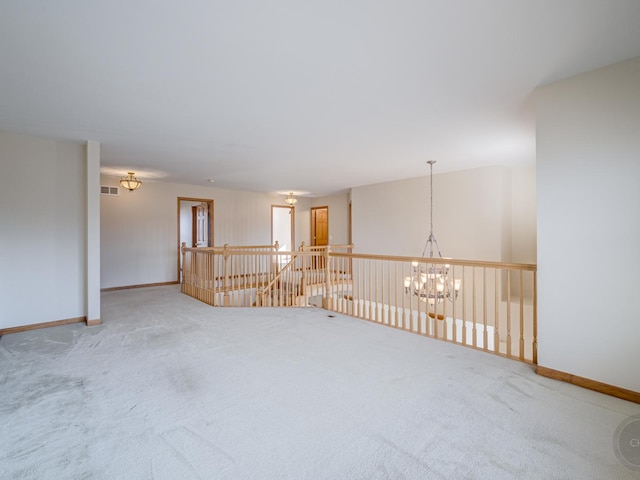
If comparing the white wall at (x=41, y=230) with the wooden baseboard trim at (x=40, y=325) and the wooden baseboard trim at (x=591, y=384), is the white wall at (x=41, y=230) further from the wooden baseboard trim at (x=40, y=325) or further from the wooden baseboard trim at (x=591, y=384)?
the wooden baseboard trim at (x=591, y=384)

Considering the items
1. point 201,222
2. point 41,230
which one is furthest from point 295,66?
point 201,222

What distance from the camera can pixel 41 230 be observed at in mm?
4141

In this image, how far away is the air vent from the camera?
6695 mm

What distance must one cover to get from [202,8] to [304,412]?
2.58 meters

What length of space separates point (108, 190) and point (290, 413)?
22.0ft

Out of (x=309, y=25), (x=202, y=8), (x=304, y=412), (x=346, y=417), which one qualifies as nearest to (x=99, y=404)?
(x=304, y=412)

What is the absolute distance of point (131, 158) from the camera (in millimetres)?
5129

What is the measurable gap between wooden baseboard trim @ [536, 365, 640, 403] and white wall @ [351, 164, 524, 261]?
11.5 ft

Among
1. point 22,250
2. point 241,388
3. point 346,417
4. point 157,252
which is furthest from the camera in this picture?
point 157,252

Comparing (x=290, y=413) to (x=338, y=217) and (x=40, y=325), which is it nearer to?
(x=40, y=325)

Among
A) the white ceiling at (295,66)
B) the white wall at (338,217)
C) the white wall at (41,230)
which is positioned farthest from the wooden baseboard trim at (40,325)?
the white wall at (338,217)

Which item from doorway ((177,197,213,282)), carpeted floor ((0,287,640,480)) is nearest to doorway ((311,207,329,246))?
doorway ((177,197,213,282))

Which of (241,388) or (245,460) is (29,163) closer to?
(241,388)

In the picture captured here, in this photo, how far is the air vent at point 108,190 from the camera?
670 centimetres
